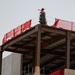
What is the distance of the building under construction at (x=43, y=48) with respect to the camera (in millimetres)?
41312

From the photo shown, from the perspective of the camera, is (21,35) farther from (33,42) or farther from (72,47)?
(72,47)

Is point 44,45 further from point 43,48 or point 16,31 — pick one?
point 16,31

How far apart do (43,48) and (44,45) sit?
60.0 inches

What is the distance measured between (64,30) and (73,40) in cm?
307

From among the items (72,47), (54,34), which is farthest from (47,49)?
(54,34)

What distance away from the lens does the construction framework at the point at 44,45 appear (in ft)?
136

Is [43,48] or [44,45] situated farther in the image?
[43,48]

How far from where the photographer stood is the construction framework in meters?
41.4

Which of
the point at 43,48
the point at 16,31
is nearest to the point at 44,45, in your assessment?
the point at 43,48

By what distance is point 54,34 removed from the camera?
43.5 metres

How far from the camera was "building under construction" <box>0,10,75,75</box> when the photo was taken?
4131cm

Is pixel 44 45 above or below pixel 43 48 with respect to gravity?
above

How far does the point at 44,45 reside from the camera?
4803 centimetres

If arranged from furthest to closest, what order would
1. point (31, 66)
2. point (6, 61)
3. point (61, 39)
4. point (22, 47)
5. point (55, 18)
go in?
point (31, 66)
point (6, 61)
point (22, 47)
point (61, 39)
point (55, 18)
